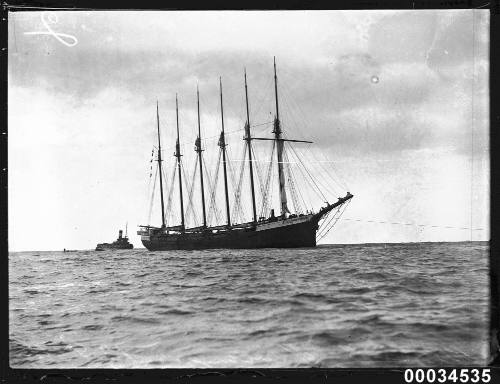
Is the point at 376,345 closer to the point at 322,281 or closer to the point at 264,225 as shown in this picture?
the point at 322,281

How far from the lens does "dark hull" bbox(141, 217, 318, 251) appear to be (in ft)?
142

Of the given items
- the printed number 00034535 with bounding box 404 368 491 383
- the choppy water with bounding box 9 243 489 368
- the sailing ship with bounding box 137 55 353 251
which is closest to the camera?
the printed number 00034535 with bounding box 404 368 491 383

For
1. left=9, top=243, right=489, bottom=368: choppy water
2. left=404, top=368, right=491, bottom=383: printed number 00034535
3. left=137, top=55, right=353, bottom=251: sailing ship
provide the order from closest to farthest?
left=404, top=368, right=491, bottom=383: printed number 00034535 → left=9, top=243, right=489, bottom=368: choppy water → left=137, top=55, right=353, bottom=251: sailing ship

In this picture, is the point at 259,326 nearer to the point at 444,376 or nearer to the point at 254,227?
the point at 444,376

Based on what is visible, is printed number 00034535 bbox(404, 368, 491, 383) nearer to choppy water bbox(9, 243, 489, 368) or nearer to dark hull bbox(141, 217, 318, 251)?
choppy water bbox(9, 243, 489, 368)

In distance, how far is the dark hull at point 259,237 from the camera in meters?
43.2

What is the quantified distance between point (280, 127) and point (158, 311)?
112 feet

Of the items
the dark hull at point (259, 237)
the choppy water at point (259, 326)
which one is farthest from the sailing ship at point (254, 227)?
the choppy water at point (259, 326)

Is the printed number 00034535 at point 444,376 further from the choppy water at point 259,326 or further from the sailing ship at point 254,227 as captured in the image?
the sailing ship at point 254,227

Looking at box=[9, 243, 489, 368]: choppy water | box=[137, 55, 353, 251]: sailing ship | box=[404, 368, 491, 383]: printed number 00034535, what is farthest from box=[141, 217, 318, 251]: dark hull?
box=[404, 368, 491, 383]: printed number 00034535

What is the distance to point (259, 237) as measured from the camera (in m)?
44.4

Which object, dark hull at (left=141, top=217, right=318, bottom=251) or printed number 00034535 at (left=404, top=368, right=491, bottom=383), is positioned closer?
printed number 00034535 at (left=404, top=368, right=491, bottom=383)

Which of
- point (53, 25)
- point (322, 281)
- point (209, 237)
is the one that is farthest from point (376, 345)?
point (209, 237)

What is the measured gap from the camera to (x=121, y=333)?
837 cm
